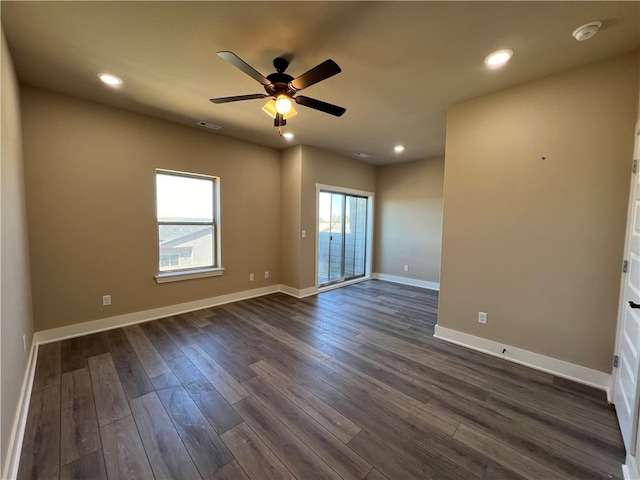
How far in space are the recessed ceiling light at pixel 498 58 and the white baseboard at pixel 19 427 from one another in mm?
3987

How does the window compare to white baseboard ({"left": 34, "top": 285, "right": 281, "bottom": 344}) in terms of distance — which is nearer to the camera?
white baseboard ({"left": 34, "top": 285, "right": 281, "bottom": 344})

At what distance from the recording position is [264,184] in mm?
4723

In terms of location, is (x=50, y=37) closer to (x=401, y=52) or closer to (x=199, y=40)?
(x=199, y=40)

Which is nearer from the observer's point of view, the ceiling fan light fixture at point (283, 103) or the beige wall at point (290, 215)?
the ceiling fan light fixture at point (283, 103)

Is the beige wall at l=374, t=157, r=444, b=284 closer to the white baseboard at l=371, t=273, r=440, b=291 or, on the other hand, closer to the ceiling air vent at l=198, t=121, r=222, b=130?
the white baseboard at l=371, t=273, r=440, b=291

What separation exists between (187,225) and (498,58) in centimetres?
411

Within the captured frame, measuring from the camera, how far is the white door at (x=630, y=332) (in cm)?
149

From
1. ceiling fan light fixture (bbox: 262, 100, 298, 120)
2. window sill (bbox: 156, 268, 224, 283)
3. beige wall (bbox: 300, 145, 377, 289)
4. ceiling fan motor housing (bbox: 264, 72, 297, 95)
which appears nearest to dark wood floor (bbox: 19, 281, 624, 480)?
window sill (bbox: 156, 268, 224, 283)

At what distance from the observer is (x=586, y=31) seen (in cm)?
175

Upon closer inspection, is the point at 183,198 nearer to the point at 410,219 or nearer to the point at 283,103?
the point at 283,103

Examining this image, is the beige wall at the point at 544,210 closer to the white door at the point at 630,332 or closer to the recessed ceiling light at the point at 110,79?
the white door at the point at 630,332

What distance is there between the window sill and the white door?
14.4ft

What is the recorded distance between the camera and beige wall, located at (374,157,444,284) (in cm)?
535

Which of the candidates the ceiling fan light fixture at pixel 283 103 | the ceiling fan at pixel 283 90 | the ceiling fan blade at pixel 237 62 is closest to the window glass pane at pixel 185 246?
the ceiling fan at pixel 283 90
